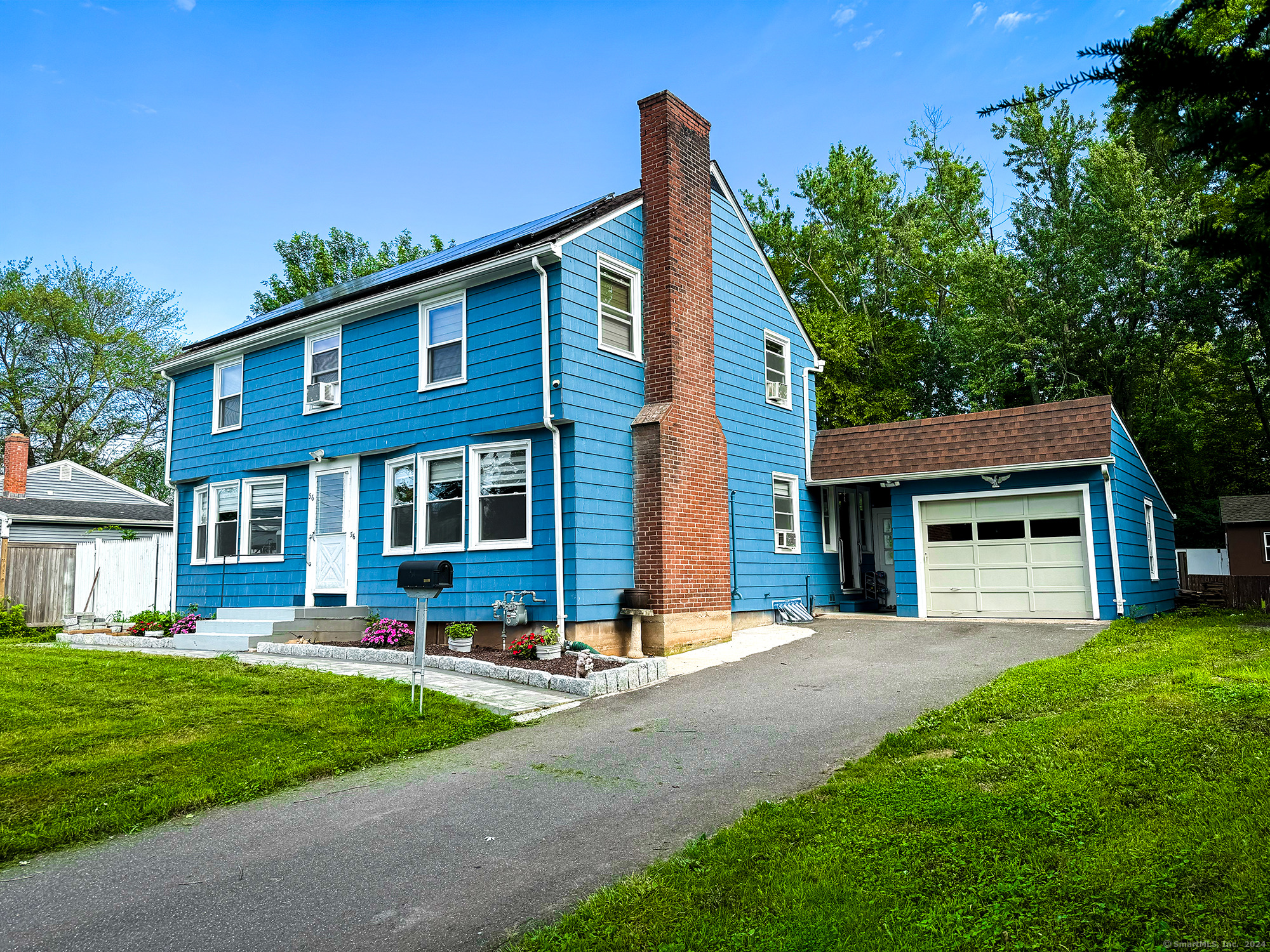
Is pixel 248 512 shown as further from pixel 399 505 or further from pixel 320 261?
pixel 320 261

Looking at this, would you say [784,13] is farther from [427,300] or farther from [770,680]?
[770,680]

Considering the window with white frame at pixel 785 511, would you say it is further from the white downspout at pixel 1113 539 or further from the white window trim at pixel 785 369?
the white downspout at pixel 1113 539

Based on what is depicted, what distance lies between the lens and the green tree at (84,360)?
37906mm

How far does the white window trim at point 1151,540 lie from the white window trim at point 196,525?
18.6m

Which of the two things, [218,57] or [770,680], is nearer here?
[770,680]

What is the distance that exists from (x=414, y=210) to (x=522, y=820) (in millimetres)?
34544

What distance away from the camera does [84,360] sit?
129 ft

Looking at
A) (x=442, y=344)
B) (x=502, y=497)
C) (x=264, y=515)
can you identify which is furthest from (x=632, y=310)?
(x=264, y=515)

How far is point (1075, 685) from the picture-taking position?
8.31m

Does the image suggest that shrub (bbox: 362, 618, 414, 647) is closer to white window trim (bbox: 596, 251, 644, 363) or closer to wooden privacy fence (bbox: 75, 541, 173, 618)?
white window trim (bbox: 596, 251, 644, 363)

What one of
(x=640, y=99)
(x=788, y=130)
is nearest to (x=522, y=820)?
(x=640, y=99)

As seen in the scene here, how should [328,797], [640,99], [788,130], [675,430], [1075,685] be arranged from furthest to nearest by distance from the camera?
[788,130], [640,99], [675,430], [1075,685], [328,797]

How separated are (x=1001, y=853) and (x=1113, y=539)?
12.0 metres

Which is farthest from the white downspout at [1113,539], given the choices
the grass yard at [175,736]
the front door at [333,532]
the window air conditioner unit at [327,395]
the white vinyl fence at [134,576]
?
the white vinyl fence at [134,576]
